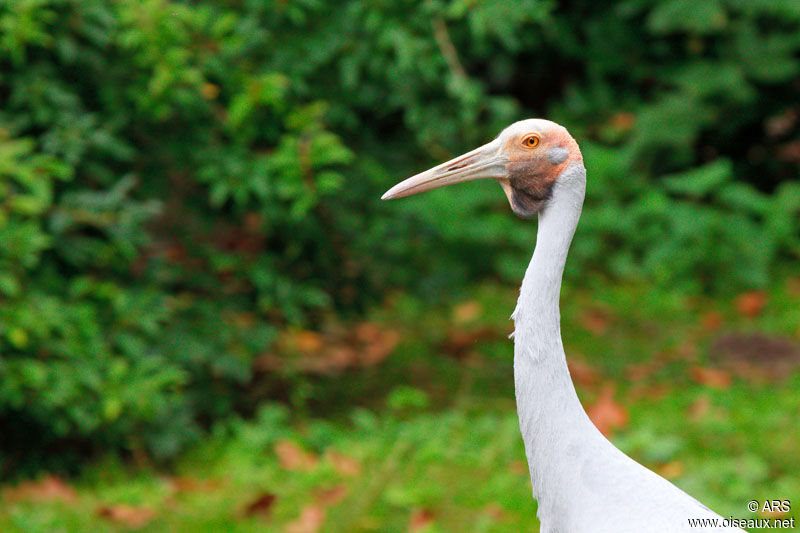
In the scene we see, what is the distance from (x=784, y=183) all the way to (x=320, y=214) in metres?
4.26

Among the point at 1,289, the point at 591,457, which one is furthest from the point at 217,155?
the point at 591,457

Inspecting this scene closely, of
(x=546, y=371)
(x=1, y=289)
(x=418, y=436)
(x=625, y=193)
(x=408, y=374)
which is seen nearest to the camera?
(x=546, y=371)

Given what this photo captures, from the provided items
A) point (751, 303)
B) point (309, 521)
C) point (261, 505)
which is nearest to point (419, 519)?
point (309, 521)

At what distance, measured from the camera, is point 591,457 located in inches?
115

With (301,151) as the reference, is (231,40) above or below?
above

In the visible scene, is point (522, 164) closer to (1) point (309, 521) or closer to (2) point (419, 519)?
(2) point (419, 519)

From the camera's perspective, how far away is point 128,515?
4672mm

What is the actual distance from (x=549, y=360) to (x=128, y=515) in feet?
8.44

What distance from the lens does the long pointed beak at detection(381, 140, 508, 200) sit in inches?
119

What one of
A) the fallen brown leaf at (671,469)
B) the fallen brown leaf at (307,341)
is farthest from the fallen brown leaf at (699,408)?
the fallen brown leaf at (307,341)

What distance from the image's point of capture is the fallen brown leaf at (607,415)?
A: 5.27 metres

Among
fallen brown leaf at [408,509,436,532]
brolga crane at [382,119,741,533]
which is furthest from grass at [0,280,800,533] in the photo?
brolga crane at [382,119,741,533]

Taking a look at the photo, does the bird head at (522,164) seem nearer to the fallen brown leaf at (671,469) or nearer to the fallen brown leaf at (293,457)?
the fallen brown leaf at (671,469)

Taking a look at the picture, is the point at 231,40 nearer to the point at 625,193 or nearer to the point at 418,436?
the point at 418,436
